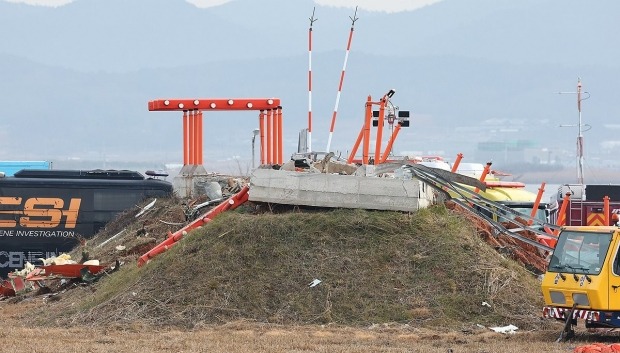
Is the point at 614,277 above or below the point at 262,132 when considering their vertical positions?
below

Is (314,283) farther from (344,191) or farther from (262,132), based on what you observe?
(262,132)

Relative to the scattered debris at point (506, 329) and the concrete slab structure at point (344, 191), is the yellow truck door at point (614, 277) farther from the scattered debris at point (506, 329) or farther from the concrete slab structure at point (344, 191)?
the concrete slab structure at point (344, 191)

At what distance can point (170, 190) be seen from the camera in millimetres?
31422

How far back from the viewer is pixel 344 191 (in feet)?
75.1

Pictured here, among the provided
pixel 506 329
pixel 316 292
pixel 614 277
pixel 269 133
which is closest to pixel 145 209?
pixel 269 133

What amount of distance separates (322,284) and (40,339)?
455 centimetres

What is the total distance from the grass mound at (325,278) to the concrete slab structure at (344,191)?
0.19 metres

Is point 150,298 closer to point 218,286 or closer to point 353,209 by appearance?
point 218,286

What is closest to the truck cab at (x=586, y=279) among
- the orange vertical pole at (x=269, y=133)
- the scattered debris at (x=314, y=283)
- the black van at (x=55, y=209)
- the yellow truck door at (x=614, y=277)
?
the yellow truck door at (x=614, y=277)

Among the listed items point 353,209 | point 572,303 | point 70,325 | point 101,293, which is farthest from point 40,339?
point 572,303

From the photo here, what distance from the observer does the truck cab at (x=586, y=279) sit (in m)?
19.9

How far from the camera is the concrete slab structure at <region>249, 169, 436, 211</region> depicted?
22734mm

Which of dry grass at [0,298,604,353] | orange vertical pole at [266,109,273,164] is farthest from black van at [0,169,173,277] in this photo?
dry grass at [0,298,604,353]

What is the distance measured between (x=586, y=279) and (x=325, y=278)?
4077 mm
